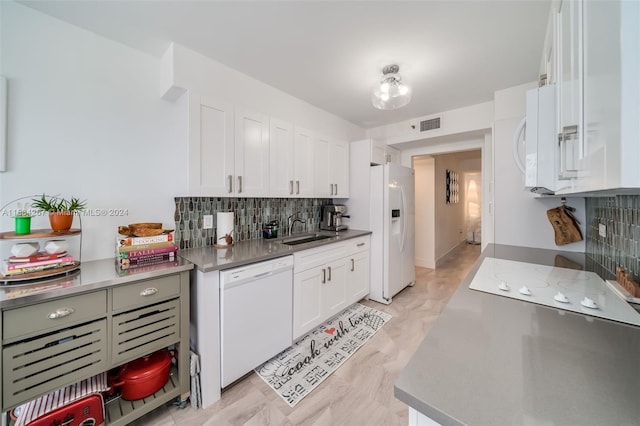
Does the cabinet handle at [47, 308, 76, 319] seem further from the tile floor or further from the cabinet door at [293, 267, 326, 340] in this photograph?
the cabinet door at [293, 267, 326, 340]

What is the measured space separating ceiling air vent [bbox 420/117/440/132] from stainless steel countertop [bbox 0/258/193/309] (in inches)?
128

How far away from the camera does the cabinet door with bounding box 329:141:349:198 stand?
3045 mm

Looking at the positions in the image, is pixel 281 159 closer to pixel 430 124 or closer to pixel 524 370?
pixel 430 124

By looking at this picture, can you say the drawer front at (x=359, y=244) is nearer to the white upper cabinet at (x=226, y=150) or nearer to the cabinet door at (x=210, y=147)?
the white upper cabinet at (x=226, y=150)

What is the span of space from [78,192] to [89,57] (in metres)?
0.96

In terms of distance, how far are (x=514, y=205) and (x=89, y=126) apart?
11.5ft

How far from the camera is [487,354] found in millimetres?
630

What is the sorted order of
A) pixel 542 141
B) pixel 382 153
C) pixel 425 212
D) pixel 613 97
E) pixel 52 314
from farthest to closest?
pixel 425 212 → pixel 382 153 → pixel 52 314 → pixel 542 141 → pixel 613 97

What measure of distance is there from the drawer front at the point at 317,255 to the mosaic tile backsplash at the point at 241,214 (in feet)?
2.23

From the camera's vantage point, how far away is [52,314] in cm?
111

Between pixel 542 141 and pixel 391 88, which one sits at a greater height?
pixel 391 88

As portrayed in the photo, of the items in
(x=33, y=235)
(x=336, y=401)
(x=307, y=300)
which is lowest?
(x=336, y=401)

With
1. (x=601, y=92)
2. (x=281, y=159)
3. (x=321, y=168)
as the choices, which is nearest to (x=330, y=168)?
(x=321, y=168)

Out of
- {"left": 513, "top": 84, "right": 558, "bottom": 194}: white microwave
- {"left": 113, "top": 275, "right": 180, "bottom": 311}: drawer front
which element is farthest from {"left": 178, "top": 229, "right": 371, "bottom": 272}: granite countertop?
{"left": 513, "top": 84, "right": 558, "bottom": 194}: white microwave
